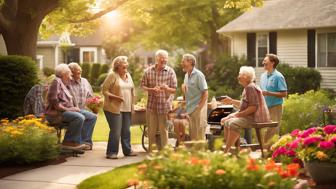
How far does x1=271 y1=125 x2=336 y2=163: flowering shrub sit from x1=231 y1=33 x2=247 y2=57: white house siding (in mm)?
24450

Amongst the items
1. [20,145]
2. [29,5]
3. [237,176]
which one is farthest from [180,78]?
[237,176]

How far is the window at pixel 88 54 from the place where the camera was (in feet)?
208

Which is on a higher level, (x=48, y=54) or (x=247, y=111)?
(x=48, y=54)

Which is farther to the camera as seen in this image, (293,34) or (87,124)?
(293,34)

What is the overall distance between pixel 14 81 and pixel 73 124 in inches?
136

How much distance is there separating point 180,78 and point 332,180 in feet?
86.8

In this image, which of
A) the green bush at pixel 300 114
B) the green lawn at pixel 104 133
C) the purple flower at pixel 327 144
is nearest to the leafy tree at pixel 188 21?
the green lawn at pixel 104 133

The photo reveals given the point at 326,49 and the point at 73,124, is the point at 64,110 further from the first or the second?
the point at 326,49

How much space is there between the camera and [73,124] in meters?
13.5

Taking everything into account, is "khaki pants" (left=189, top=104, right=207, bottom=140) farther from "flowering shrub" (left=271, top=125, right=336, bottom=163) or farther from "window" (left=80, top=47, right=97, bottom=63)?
"window" (left=80, top=47, right=97, bottom=63)

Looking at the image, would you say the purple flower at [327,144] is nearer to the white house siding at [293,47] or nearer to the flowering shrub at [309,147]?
the flowering shrub at [309,147]

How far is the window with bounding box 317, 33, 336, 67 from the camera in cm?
3084

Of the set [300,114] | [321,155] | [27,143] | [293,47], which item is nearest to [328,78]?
[293,47]

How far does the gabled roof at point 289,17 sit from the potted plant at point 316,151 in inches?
810
